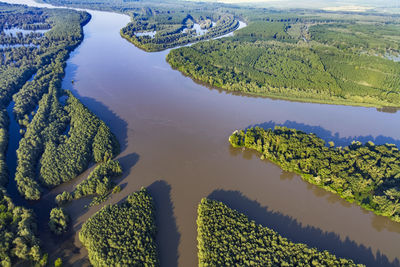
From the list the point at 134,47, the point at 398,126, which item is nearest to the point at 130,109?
the point at 134,47

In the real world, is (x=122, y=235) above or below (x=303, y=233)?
above

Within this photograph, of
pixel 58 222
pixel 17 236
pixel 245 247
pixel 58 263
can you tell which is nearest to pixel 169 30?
pixel 58 222

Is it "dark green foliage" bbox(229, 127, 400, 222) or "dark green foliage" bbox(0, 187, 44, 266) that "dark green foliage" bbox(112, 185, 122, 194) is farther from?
"dark green foliage" bbox(229, 127, 400, 222)

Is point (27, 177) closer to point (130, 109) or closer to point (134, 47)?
point (130, 109)

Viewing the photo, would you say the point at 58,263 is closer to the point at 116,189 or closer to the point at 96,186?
the point at 96,186

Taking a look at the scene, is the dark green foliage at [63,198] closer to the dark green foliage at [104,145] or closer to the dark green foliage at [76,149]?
the dark green foliage at [76,149]

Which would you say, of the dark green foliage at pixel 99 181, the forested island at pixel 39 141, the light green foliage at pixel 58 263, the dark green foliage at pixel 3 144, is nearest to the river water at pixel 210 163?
the light green foliage at pixel 58 263

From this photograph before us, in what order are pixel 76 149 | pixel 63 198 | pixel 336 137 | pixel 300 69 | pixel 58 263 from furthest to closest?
pixel 300 69 → pixel 336 137 → pixel 76 149 → pixel 63 198 → pixel 58 263
